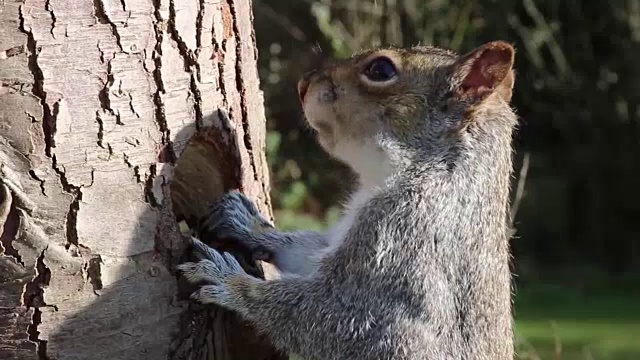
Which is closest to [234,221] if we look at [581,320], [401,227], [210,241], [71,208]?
[210,241]

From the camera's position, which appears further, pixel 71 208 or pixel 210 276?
pixel 210 276

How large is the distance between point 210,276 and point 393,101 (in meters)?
0.58

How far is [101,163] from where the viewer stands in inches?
81.0

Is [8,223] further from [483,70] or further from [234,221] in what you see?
[483,70]

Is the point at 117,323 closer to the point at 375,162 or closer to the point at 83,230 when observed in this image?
the point at 83,230

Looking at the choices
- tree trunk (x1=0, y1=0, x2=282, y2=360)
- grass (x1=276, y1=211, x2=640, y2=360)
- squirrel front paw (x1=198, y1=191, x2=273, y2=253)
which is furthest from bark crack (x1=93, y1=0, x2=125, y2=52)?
grass (x1=276, y1=211, x2=640, y2=360)

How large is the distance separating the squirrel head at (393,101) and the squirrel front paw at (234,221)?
0.80ft

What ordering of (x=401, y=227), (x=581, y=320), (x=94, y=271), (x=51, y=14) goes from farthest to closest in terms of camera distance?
1. (x=581, y=320)
2. (x=401, y=227)
3. (x=94, y=271)
4. (x=51, y=14)

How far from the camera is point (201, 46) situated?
2.25m

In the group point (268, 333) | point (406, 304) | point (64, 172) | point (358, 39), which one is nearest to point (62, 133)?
point (64, 172)

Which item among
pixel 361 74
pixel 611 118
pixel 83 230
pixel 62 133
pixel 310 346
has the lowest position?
pixel 310 346

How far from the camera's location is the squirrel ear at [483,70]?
2.31 m

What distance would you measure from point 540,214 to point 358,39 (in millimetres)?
2068

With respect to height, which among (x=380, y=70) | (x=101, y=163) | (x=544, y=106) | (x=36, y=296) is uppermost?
(x=544, y=106)
